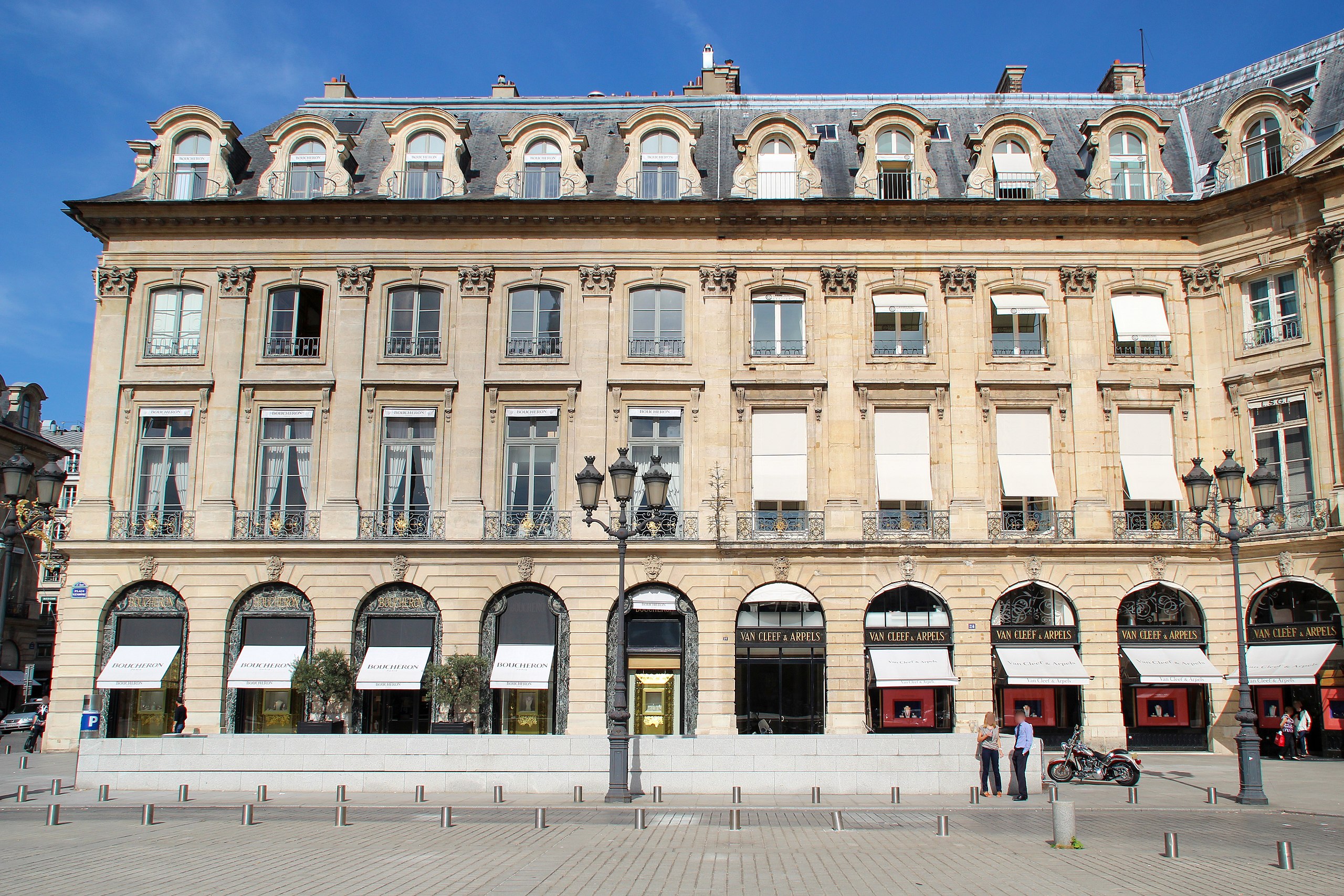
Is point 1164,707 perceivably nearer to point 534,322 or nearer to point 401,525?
point 534,322

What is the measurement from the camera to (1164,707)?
99.1 feet

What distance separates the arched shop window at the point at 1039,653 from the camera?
97.3 ft

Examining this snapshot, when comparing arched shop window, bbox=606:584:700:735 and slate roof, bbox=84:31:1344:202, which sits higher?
slate roof, bbox=84:31:1344:202

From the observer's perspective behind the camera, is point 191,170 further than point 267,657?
Yes

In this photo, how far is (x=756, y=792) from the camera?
20.2 m

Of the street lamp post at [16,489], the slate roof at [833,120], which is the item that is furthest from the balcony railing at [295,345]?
the street lamp post at [16,489]

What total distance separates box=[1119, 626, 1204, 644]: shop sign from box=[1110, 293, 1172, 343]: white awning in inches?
329

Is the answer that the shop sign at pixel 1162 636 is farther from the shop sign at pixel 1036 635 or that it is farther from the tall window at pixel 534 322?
the tall window at pixel 534 322

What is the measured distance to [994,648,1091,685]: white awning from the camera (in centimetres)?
2909

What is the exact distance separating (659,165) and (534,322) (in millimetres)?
6102

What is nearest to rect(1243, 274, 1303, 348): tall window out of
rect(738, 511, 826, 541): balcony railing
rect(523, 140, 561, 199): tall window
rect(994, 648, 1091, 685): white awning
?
rect(994, 648, 1091, 685): white awning

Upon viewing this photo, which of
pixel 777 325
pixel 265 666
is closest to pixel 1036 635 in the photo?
pixel 777 325

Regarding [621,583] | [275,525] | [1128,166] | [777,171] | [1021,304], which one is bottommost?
[621,583]

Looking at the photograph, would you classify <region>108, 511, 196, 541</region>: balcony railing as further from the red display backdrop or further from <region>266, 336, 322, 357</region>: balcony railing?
the red display backdrop
